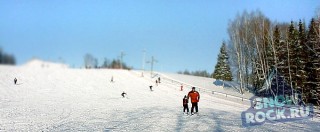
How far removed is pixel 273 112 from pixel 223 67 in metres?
39.5

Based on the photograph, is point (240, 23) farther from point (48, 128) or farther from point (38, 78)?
point (48, 128)

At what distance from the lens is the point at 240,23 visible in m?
58.3

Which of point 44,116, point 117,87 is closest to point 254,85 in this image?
point 117,87

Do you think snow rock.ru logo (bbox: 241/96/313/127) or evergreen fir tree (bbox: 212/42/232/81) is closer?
snow rock.ru logo (bbox: 241/96/313/127)

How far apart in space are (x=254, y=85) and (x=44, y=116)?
43285mm

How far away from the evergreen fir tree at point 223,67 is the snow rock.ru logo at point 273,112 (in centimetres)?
2017

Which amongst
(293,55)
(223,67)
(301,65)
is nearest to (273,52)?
(293,55)

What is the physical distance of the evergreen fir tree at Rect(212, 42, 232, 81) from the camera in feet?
231

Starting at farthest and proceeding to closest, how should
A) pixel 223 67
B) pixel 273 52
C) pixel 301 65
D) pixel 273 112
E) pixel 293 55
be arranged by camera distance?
1. pixel 223 67
2. pixel 273 52
3. pixel 293 55
4. pixel 301 65
5. pixel 273 112

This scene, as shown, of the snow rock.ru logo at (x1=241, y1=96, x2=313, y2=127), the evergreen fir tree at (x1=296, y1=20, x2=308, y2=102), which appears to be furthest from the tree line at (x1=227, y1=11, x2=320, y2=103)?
the snow rock.ru logo at (x1=241, y1=96, x2=313, y2=127)

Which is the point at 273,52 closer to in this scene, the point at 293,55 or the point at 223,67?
the point at 293,55

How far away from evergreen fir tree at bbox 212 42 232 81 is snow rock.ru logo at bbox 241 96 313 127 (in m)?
20.2

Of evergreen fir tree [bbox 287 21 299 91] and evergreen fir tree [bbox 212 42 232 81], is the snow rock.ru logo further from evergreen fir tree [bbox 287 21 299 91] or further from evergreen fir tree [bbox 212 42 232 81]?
evergreen fir tree [bbox 212 42 232 81]

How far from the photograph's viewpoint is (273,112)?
105 ft
